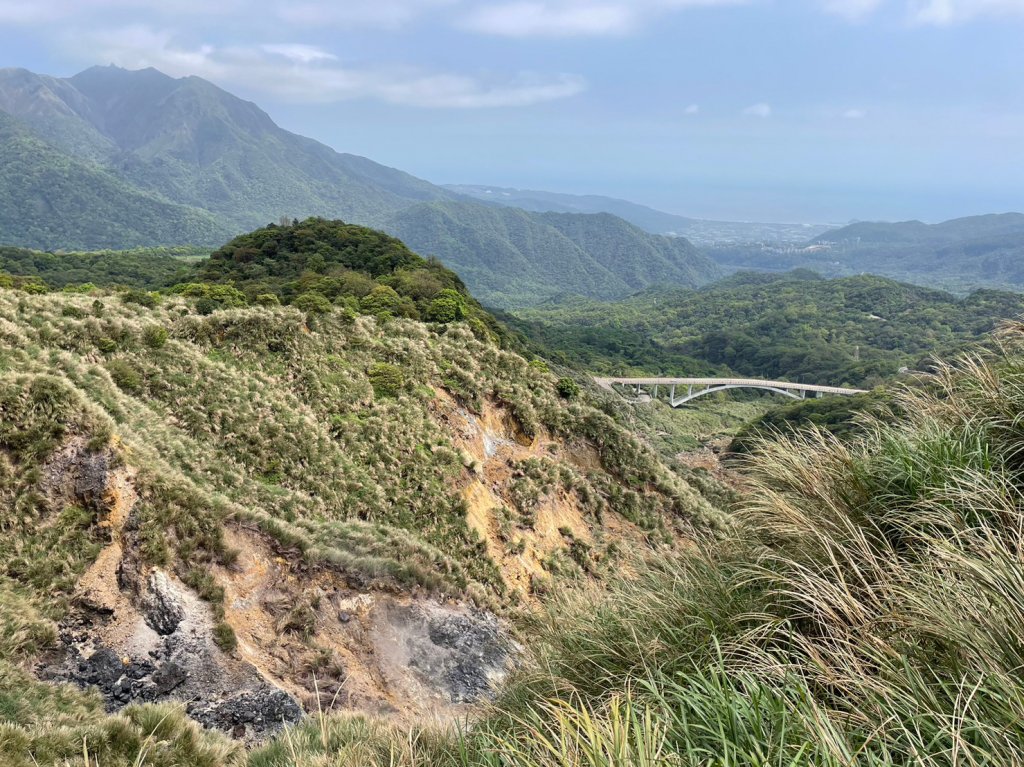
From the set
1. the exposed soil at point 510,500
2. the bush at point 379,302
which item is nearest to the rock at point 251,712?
the exposed soil at point 510,500

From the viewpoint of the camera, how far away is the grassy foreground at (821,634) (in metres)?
2.73

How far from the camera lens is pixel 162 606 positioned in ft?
26.2

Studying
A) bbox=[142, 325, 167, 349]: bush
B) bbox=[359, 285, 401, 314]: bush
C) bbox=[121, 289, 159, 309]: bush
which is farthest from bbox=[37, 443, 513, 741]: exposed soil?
bbox=[359, 285, 401, 314]: bush

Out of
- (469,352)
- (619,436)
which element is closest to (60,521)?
(469,352)

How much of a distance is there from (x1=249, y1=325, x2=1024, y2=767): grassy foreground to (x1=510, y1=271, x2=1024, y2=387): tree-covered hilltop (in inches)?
3067

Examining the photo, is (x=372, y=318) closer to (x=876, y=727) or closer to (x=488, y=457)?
(x=488, y=457)

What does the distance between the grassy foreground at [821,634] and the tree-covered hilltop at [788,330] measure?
7791 cm

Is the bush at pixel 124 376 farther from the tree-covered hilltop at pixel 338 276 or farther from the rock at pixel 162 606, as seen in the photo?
the tree-covered hilltop at pixel 338 276

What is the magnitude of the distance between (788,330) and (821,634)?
466 feet

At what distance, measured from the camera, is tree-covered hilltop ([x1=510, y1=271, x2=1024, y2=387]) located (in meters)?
103

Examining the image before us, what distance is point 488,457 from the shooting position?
16.8 meters

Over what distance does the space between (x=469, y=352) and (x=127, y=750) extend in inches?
625

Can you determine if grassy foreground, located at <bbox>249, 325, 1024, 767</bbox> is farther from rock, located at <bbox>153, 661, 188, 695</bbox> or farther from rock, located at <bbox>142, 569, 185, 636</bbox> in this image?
rock, located at <bbox>142, 569, 185, 636</bbox>

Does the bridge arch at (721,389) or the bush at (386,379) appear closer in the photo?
the bush at (386,379)
